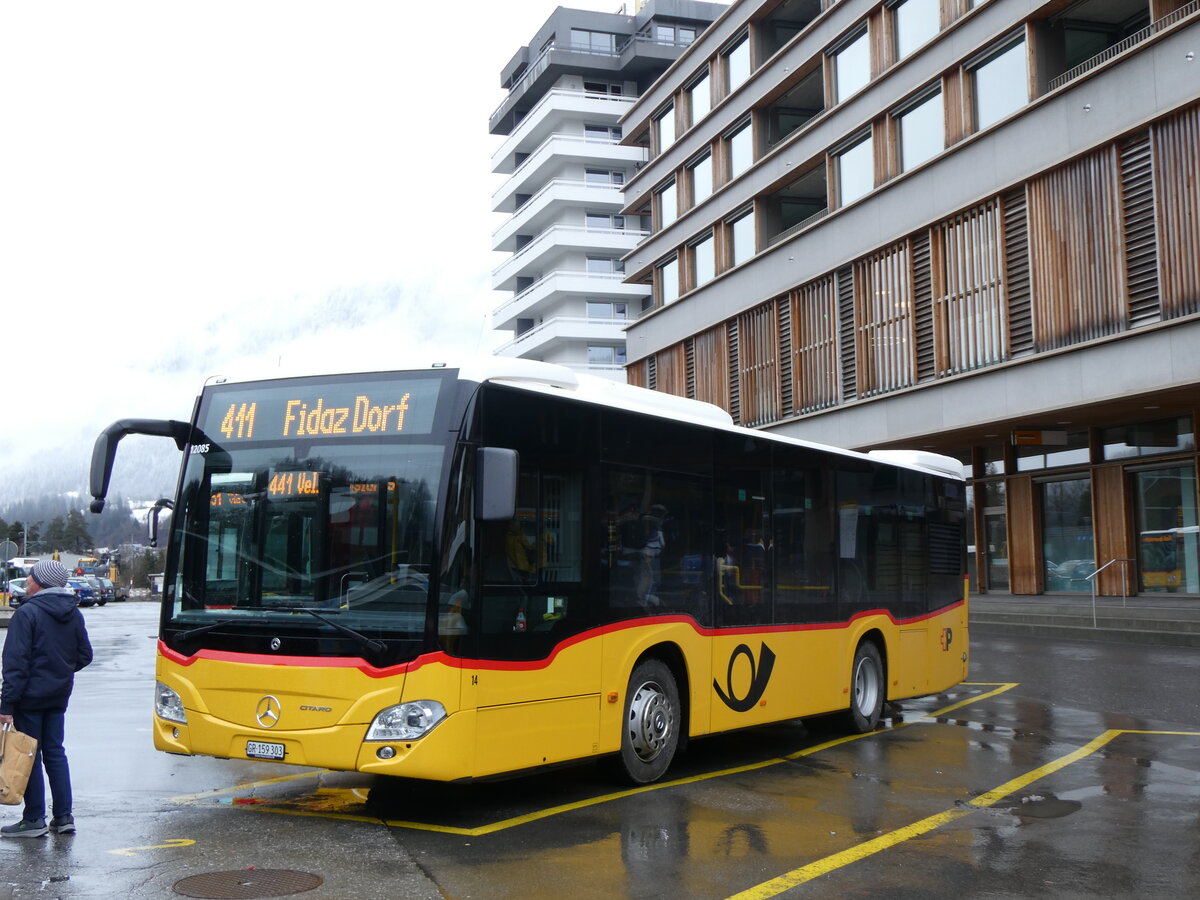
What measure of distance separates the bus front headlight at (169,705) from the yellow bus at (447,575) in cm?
3

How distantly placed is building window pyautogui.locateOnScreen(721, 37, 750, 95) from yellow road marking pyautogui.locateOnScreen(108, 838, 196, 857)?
35.7 meters

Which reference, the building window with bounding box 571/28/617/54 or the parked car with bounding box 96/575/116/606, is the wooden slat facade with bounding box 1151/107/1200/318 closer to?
the building window with bounding box 571/28/617/54

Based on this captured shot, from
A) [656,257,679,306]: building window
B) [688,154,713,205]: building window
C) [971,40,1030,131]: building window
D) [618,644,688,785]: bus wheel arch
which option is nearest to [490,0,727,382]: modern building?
[656,257,679,306]: building window

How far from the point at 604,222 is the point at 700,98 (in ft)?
110

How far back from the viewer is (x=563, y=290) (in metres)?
74.6

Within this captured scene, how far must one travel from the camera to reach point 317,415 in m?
8.25

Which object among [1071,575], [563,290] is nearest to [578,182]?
[563,290]

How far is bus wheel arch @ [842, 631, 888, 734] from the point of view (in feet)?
41.1

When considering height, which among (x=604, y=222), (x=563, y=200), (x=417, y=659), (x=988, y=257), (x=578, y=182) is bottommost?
(x=417, y=659)

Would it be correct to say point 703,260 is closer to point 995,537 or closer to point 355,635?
point 995,537

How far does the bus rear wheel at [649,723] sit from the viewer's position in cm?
912

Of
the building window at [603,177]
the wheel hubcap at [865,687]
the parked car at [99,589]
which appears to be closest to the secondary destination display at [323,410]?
the wheel hubcap at [865,687]

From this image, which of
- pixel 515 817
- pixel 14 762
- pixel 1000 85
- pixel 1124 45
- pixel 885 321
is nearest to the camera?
pixel 14 762

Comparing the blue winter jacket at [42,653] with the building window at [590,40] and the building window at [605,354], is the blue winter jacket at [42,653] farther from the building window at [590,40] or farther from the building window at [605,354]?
the building window at [590,40]
